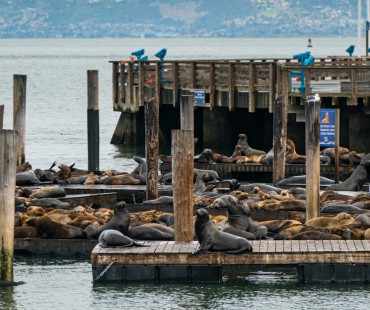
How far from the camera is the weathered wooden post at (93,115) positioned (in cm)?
3316

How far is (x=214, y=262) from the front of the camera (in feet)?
64.2

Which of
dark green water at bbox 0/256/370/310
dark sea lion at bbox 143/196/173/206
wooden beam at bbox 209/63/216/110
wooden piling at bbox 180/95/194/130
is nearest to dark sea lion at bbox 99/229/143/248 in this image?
dark green water at bbox 0/256/370/310

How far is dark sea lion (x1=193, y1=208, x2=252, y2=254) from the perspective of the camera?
19.5m

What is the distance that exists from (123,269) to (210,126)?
1989cm

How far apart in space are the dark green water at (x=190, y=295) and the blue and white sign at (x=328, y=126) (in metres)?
7.27

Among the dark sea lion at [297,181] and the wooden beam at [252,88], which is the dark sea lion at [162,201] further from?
the wooden beam at [252,88]

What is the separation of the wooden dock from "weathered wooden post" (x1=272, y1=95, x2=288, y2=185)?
8.27m

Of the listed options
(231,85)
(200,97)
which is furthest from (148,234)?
(200,97)

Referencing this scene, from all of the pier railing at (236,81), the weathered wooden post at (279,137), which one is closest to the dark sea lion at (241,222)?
the weathered wooden post at (279,137)

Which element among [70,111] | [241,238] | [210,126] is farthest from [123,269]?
[70,111]

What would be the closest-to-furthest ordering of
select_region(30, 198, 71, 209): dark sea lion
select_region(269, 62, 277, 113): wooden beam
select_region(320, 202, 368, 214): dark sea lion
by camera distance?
select_region(320, 202, 368, 214): dark sea lion → select_region(30, 198, 71, 209): dark sea lion → select_region(269, 62, 277, 113): wooden beam

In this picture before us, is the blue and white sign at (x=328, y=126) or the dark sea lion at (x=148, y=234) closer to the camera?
the dark sea lion at (x=148, y=234)

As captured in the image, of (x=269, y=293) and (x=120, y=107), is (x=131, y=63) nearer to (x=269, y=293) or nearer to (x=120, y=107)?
(x=120, y=107)

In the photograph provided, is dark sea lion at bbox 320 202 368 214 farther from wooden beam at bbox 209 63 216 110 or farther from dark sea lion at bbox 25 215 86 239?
wooden beam at bbox 209 63 216 110
